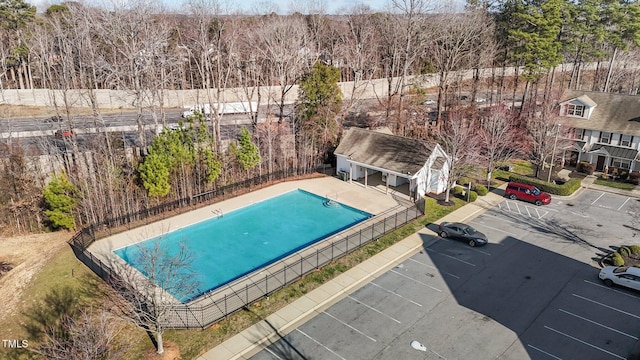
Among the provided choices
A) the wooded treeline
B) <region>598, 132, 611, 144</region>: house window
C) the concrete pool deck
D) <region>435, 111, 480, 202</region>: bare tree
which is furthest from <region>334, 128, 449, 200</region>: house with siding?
<region>598, 132, 611, 144</region>: house window

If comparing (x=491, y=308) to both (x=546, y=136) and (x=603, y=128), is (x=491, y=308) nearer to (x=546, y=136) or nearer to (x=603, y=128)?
(x=546, y=136)

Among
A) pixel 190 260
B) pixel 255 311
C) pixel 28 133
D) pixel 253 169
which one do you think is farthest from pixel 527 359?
pixel 28 133

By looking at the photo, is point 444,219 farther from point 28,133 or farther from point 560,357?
point 28,133

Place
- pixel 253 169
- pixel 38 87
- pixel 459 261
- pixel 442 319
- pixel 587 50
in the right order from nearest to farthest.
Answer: pixel 442 319 → pixel 459 261 → pixel 253 169 → pixel 587 50 → pixel 38 87

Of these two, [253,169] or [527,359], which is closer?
[527,359]

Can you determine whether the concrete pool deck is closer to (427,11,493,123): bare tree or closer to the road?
the road

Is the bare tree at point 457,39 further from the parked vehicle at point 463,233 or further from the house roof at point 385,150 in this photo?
the parked vehicle at point 463,233

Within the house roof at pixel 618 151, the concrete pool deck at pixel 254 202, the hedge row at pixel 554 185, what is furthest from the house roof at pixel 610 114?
the concrete pool deck at pixel 254 202
